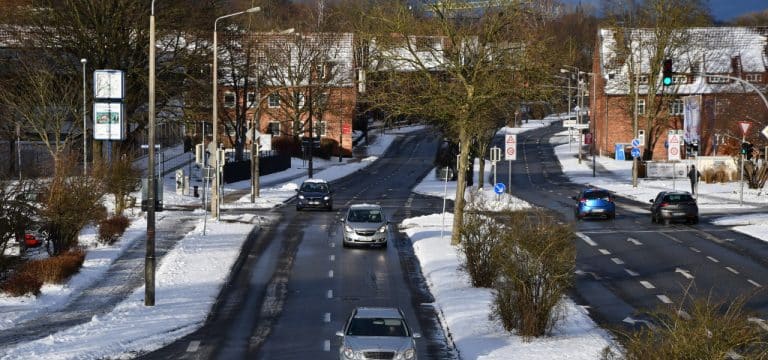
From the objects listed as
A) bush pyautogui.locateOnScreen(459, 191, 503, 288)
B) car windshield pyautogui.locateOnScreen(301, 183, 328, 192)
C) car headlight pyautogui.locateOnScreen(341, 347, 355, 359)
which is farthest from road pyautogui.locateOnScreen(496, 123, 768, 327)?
car windshield pyautogui.locateOnScreen(301, 183, 328, 192)

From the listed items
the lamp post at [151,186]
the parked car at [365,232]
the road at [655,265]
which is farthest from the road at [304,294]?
the road at [655,265]

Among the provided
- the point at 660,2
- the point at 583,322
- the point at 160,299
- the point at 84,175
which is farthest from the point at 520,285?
the point at 660,2

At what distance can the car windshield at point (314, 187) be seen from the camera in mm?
55188

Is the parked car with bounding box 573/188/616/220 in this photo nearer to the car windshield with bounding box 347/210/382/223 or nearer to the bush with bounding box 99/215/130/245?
the car windshield with bounding box 347/210/382/223

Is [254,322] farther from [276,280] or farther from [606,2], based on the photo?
[606,2]

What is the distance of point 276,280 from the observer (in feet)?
104

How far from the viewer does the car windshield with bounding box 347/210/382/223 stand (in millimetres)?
39531

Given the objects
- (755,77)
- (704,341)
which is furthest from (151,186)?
(755,77)

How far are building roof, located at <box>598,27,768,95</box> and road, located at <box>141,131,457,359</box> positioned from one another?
46.5 m

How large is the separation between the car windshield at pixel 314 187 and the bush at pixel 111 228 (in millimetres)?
12782

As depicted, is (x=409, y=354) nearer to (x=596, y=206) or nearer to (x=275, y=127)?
(x=596, y=206)

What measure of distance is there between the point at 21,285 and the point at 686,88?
8281 cm

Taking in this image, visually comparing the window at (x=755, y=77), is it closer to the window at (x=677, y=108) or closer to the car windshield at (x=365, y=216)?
the window at (x=677, y=108)

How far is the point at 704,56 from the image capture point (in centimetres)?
9194
